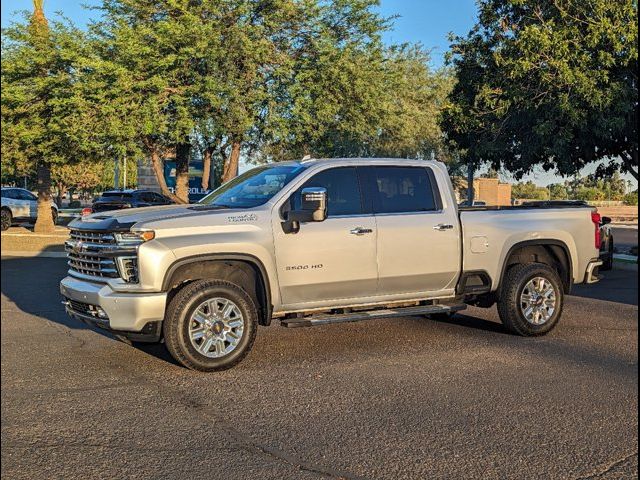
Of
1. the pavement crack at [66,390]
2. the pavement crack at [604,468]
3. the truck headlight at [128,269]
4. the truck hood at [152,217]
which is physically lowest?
the pavement crack at [604,468]

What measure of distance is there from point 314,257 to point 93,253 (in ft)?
6.46

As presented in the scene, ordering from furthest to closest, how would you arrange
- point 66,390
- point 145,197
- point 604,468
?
point 145,197 < point 66,390 < point 604,468

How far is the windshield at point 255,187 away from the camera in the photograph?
20.9 ft

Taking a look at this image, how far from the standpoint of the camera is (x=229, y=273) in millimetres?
6098

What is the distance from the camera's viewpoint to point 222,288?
225 inches

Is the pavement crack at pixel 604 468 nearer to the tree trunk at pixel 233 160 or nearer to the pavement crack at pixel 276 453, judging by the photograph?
the pavement crack at pixel 276 453

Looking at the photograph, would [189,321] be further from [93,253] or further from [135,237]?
[93,253]

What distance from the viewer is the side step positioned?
19.6ft

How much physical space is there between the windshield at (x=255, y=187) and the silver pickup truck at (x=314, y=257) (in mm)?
20

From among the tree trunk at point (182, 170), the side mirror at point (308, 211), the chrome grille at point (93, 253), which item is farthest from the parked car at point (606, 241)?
the tree trunk at point (182, 170)

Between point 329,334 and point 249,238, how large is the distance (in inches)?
74.3

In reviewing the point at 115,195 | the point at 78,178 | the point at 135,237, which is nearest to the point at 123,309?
the point at 135,237

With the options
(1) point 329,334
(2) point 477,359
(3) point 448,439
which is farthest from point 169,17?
(3) point 448,439

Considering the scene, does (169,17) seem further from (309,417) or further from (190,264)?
(309,417)
